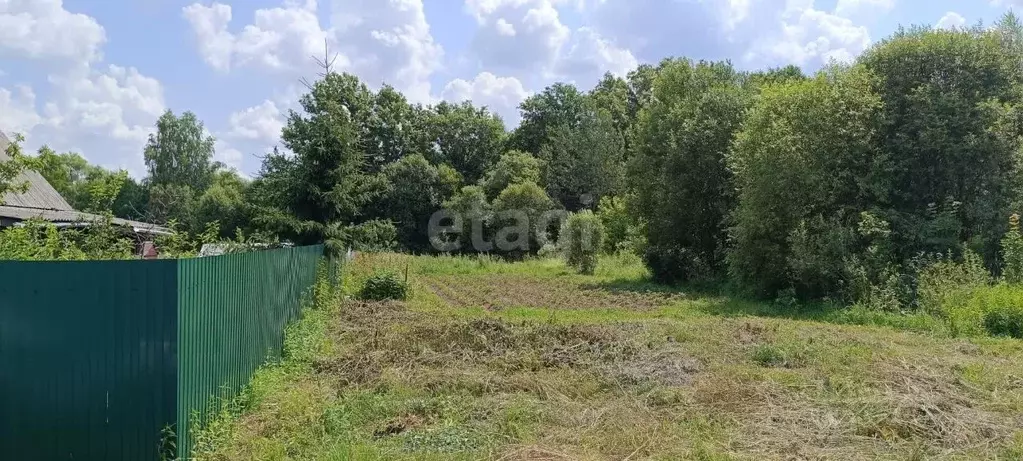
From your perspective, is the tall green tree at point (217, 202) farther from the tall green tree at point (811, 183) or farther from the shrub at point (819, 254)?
the shrub at point (819, 254)

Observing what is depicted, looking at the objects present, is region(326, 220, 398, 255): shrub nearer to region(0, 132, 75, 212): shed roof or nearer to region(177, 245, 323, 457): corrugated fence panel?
region(177, 245, 323, 457): corrugated fence panel

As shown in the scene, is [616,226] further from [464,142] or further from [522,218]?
[464,142]

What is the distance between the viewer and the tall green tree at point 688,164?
73.3 feet

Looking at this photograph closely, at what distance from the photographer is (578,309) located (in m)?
15.6

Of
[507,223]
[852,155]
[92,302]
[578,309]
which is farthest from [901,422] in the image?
[507,223]

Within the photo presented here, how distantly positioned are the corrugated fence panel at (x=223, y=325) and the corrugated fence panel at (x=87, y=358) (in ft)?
0.52

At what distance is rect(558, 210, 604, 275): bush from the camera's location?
27.5 metres

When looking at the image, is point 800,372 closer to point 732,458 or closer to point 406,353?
point 732,458

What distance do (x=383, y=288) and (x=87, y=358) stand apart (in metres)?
11.4

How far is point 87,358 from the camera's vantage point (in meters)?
4.76

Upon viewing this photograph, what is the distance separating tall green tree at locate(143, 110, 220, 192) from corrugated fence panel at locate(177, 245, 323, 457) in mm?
61224

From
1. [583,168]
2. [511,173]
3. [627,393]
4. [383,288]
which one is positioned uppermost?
[583,168]

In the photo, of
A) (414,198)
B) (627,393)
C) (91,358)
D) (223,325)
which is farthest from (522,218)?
(91,358)

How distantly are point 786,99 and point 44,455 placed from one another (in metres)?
17.4
